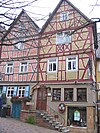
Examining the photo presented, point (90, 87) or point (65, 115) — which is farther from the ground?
point (90, 87)

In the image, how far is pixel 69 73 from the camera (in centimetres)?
1886

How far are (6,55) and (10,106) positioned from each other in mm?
5961

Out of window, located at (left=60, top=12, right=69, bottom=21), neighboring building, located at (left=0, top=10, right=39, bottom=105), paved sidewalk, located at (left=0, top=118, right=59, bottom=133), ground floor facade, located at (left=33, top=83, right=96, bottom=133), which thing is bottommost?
paved sidewalk, located at (left=0, top=118, right=59, bottom=133)

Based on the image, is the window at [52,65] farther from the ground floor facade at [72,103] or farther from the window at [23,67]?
the window at [23,67]

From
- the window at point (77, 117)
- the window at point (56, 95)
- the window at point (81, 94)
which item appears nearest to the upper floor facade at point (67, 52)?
the window at point (81, 94)

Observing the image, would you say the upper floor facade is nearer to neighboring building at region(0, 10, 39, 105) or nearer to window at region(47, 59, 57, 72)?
window at region(47, 59, 57, 72)

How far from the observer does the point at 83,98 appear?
17.9m

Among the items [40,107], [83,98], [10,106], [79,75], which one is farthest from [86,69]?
[10,106]

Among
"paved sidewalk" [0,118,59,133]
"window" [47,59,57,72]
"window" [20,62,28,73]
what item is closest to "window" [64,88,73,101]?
"window" [47,59,57,72]

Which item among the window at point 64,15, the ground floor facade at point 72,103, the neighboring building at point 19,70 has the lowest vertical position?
the ground floor facade at point 72,103

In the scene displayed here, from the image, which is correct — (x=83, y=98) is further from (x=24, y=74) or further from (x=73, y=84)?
(x=24, y=74)

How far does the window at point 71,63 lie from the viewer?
61.8 ft

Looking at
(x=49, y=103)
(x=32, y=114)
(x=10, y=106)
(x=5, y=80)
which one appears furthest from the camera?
(x=5, y=80)

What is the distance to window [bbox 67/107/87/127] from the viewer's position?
1748 cm
